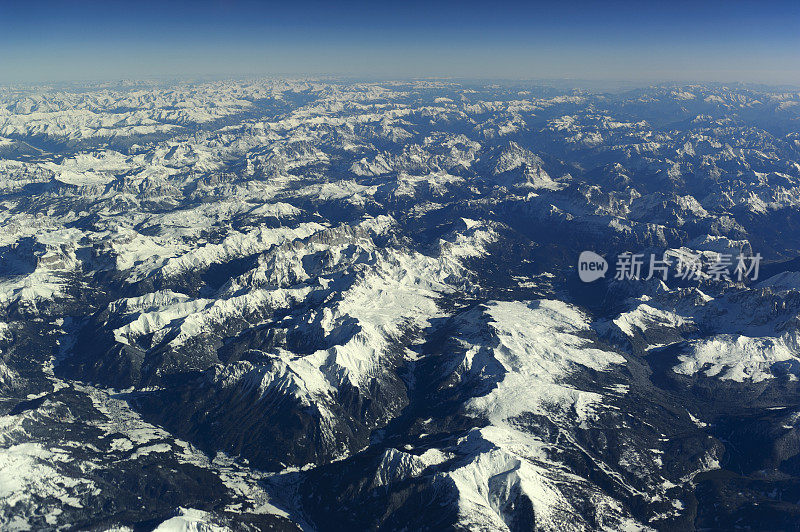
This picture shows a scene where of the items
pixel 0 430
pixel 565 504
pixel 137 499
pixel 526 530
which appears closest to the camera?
pixel 526 530

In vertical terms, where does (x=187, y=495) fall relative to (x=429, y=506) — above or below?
below

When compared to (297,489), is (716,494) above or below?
above

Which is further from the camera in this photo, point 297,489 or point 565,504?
point 297,489

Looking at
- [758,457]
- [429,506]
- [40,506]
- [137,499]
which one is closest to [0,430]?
[40,506]

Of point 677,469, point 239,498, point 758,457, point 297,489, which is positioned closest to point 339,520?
point 297,489

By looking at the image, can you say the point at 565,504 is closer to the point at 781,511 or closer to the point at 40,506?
the point at 781,511

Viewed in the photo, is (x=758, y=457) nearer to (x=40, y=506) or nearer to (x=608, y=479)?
(x=608, y=479)

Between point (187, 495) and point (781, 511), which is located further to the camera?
point (187, 495)

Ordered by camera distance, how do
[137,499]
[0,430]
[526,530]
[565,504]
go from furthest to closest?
[0,430] < [137,499] < [565,504] < [526,530]

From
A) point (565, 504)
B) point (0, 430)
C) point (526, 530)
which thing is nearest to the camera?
point (526, 530)
